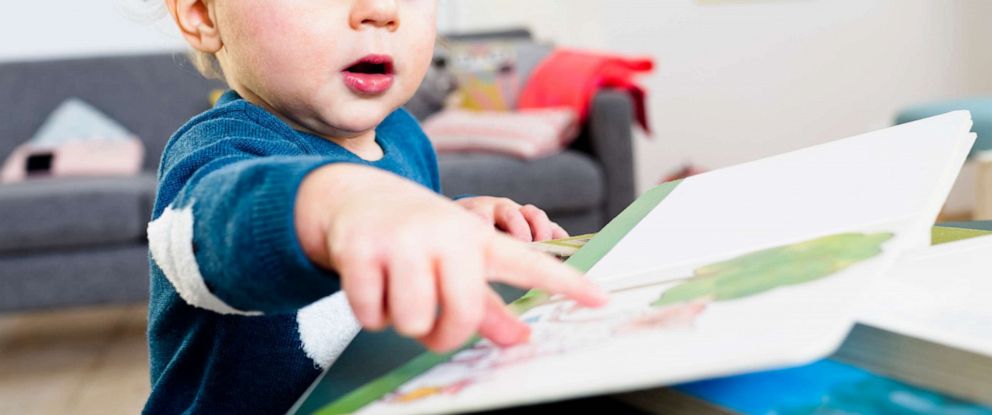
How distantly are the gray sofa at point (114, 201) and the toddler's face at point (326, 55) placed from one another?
1.85m

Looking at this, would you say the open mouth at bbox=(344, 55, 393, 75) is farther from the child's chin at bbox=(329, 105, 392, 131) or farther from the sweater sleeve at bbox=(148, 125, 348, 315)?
the sweater sleeve at bbox=(148, 125, 348, 315)

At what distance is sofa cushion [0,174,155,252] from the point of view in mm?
2553

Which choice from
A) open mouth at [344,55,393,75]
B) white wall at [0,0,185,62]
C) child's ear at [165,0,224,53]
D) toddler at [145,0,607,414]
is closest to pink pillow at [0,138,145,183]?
white wall at [0,0,185,62]

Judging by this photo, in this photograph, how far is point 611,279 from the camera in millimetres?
400

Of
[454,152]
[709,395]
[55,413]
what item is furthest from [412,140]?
[454,152]

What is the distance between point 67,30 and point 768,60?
3025 millimetres

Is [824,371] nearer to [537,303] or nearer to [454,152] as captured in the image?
[537,303]

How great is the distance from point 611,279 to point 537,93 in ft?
9.12

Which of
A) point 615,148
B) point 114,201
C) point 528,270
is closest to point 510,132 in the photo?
point 615,148

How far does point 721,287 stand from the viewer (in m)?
0.33

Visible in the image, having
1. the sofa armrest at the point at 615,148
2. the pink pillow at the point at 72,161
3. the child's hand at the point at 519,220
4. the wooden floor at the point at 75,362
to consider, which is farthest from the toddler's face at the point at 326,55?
the pink pillow at the point at 72,161

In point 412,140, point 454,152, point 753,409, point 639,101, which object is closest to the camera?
point 753,409

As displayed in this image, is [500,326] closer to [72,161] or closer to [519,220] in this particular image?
[519,220]

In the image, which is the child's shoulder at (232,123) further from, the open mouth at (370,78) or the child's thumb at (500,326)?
the child's thumb at (500,326)
